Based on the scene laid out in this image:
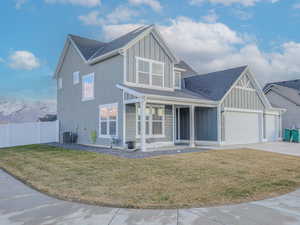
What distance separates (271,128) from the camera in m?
18.1

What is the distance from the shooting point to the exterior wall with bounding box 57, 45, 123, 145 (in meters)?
12.5

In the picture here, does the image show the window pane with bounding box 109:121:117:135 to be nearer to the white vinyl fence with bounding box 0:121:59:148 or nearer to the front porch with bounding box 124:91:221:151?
the front porch with bounding box 124:91:221:151

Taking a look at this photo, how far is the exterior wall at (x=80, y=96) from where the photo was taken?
491 inches

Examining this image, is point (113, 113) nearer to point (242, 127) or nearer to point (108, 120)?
point (108, 120)

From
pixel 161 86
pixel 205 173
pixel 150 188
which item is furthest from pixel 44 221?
pixel 161 86

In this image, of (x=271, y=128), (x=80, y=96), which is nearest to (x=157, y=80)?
(x=80, y=96)

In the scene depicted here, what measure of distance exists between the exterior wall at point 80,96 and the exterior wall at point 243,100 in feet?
22.9

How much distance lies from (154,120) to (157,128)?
53cm

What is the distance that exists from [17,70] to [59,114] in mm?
17060

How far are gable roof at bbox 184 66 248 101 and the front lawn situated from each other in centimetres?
643

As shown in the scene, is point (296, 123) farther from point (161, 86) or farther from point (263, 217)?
point (263, 217)

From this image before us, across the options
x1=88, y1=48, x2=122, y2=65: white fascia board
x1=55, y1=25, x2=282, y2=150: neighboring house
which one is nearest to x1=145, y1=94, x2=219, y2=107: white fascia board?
x1=55, y1=25, x2=282, y2=150: neighboring house

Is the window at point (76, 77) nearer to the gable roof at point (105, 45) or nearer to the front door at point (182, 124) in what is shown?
the gable roof at point (105, 45)

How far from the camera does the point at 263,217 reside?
3.56m
